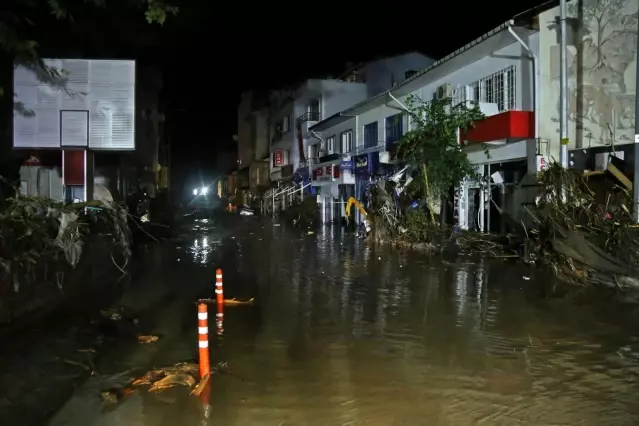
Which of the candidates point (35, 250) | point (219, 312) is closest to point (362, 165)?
point (35, 250)

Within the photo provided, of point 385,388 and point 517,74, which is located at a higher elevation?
point 517,74

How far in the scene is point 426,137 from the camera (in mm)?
22828

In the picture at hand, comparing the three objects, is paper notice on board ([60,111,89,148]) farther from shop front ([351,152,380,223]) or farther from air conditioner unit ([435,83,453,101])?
shop front ([351,152,380,223])

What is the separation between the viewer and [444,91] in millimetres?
25156

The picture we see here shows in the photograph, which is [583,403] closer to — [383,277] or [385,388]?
[385,388]

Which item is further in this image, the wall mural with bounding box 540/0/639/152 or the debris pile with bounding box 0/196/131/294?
the wall mural with bounding box 540/0/639/152

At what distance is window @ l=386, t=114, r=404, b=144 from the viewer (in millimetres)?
30819

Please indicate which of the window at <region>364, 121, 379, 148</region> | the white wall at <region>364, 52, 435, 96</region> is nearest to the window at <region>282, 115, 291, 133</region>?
the white wall at <region>364, 52, 435, 96</region>

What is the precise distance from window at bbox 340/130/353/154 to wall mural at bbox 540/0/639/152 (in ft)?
66.0

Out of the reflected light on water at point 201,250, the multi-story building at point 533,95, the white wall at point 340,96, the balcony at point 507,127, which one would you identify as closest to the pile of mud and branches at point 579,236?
the multi-story building at point 533,95

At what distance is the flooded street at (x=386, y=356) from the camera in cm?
573

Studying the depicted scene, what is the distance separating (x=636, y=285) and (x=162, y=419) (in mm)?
10038

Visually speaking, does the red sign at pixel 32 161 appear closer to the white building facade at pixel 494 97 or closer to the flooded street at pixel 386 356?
the flooded street at pixel 386 356

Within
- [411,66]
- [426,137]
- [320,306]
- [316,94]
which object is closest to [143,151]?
[316,94]
